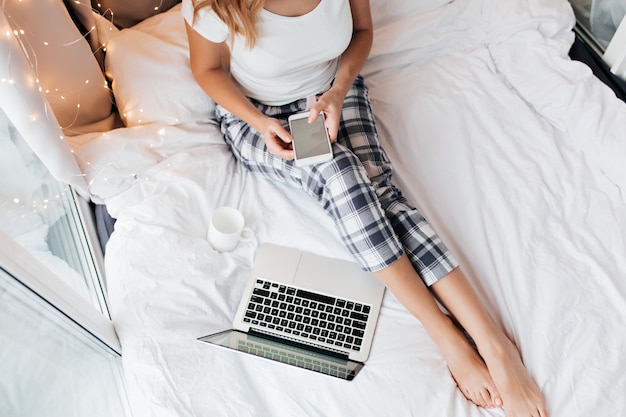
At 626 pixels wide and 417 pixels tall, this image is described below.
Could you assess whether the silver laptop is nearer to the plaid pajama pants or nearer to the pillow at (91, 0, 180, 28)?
the plaid pajama pants

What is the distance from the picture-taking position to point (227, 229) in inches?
42.0

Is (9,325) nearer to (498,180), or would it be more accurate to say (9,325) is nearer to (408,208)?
(408,208)

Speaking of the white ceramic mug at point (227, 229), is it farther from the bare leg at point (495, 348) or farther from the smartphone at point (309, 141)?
the bare leg at point (495, 348)

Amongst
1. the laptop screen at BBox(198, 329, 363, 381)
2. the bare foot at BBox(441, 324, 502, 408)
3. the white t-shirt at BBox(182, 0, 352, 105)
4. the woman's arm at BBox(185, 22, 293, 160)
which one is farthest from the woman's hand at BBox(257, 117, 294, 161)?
the bare foot at BBox(441, 324, 502, 408)

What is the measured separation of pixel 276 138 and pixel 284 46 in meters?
0.20

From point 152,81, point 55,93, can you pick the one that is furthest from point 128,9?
point 55,93

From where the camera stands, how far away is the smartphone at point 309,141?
0.99m

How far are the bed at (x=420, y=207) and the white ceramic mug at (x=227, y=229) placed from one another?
0.02 metres

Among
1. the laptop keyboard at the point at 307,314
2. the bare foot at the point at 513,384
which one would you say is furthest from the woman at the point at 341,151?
the laptop keyboard at the point at 307,314

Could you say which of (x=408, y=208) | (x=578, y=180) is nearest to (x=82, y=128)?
(x=408, y=208)

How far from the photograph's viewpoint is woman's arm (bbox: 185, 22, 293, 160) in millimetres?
1024

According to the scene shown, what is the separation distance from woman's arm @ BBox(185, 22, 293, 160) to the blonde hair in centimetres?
8

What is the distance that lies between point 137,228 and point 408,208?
0.58m

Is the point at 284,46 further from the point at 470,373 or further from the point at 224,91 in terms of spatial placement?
the point at 470,373
